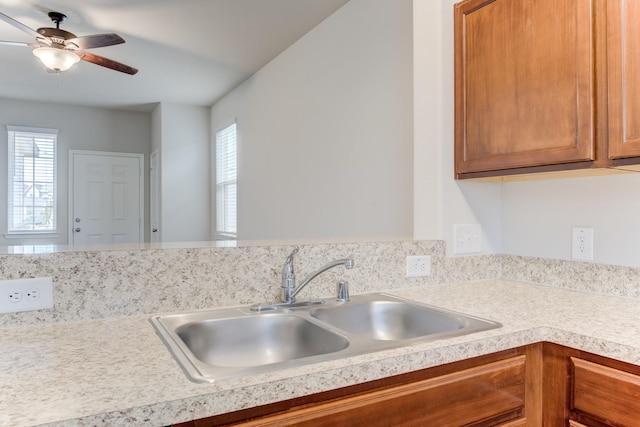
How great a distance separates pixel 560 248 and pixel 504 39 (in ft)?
2.59

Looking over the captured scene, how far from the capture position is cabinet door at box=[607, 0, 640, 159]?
3.80 ft

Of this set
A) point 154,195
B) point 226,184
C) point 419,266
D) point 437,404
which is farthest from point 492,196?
point 154,195

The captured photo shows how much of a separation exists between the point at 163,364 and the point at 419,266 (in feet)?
3.45

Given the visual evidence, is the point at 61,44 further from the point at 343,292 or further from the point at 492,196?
the point at 492,196

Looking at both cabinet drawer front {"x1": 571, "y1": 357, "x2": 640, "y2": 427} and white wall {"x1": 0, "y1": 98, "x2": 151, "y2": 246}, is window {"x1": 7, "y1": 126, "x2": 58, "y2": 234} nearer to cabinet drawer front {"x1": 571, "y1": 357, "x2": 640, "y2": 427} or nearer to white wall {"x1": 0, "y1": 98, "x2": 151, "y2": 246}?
white wall {"x1": 0, "y1": 98, "x2": 151, "y2": 246}

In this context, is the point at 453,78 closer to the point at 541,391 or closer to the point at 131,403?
the point at 541,391

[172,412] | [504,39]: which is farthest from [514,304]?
[172,412]

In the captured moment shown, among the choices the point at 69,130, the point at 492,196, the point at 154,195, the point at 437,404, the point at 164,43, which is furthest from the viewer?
the point at 154,195

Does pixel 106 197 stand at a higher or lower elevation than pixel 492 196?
higher

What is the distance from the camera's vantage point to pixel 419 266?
163 centimetres

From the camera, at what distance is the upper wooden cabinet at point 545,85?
119 centimetres

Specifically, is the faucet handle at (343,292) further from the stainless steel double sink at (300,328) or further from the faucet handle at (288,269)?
the faucet handle at (288,269)

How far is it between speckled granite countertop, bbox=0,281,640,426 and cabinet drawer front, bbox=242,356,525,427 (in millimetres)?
46

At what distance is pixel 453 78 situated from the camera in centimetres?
169
